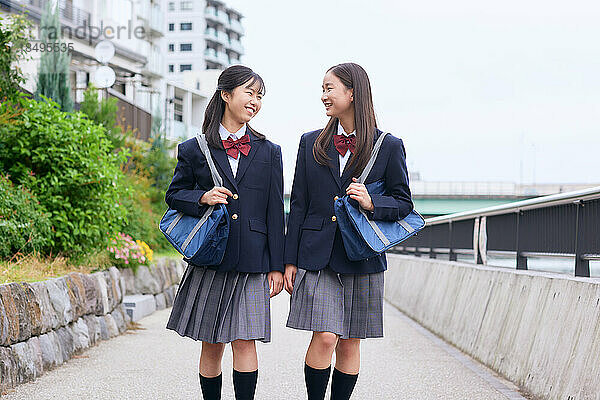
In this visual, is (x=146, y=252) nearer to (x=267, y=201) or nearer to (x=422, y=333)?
(x=422, y=333)

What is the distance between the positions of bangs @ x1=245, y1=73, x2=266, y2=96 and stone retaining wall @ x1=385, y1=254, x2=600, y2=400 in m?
2.35

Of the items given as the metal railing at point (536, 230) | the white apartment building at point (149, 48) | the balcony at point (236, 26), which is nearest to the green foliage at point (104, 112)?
the white apartment building at point (149, 48)

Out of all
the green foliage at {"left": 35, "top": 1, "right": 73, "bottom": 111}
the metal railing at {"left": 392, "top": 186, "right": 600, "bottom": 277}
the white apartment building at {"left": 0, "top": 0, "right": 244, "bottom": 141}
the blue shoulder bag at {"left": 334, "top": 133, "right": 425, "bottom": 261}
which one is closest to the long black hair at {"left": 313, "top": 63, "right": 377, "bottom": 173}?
the blue shoulder bag at {"left": 334, "top": 133, "right": 425, "bottom": 261}

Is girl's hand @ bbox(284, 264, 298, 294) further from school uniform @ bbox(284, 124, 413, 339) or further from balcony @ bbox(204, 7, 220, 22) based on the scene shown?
balcony @ bbox(204, 7, 220, 22)

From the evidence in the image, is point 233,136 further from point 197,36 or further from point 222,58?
point 222,58

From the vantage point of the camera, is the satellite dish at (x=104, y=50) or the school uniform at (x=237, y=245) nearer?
the school uniform at (x=237, y=245)

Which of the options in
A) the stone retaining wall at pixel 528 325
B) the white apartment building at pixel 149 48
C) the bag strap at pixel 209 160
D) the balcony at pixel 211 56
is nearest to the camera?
the bag strap at pixel 209 160

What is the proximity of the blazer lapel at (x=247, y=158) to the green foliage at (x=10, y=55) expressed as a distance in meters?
5.37

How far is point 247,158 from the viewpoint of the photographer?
184 inches

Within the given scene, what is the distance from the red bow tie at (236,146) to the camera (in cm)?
467

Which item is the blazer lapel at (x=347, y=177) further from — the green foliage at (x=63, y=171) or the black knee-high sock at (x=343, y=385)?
the green foliage at (x=63, y=171)

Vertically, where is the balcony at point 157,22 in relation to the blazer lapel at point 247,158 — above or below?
above

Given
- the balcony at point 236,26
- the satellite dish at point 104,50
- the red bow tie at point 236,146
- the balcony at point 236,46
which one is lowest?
the red bow tie at point 236,146

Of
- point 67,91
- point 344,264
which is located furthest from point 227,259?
point 67,91
